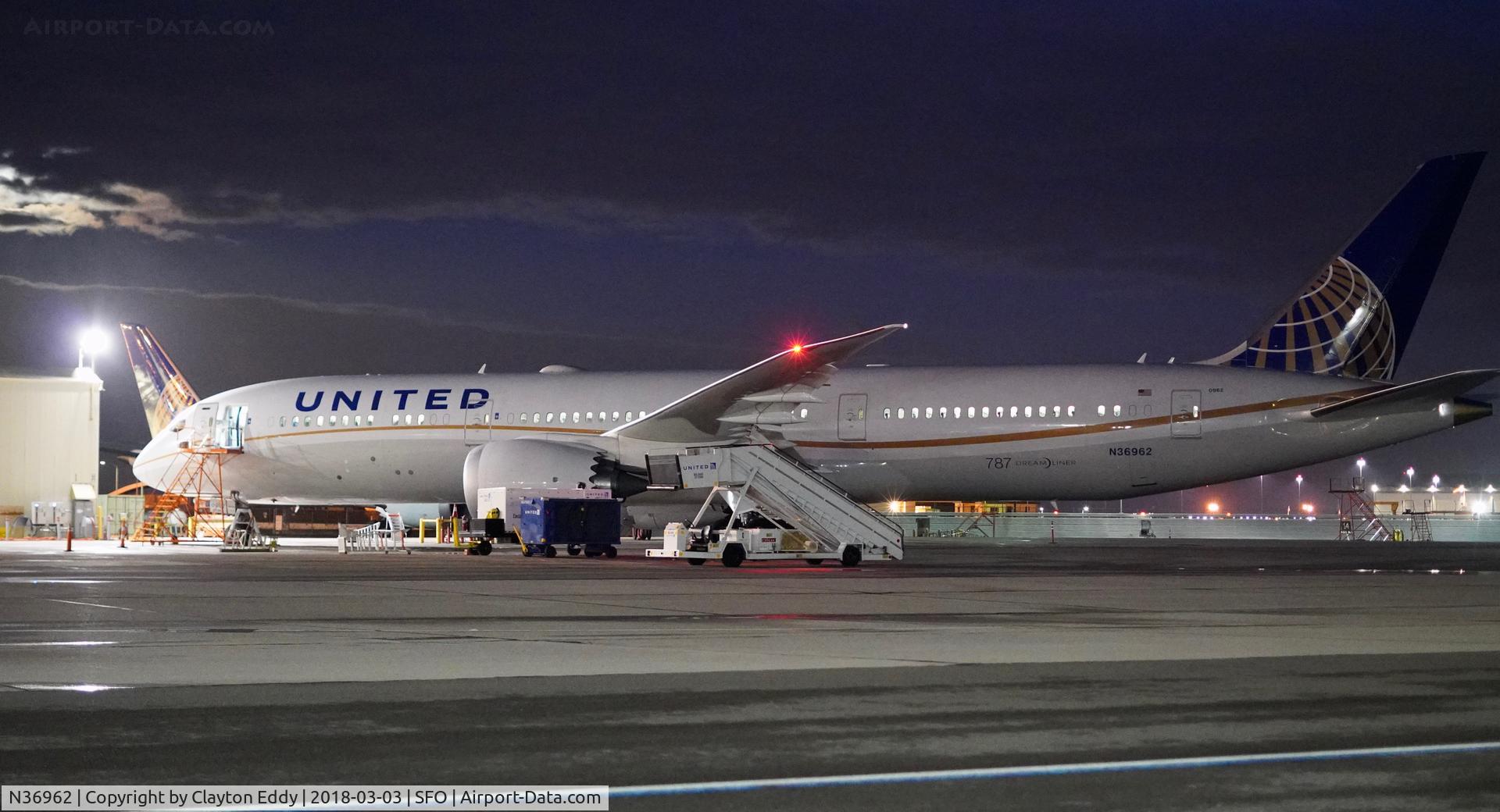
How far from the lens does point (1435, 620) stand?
14453 millimetres

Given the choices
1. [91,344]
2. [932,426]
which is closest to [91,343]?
[91,344]

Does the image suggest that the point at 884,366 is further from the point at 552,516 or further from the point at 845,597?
the point at 845,597

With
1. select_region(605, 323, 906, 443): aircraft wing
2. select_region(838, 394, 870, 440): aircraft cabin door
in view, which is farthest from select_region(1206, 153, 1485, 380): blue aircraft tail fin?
select_region(605, 323, 906, 443): aircraft wing

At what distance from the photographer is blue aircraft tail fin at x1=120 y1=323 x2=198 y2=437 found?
46.8 m

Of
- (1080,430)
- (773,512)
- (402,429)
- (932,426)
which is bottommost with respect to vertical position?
(773,512)

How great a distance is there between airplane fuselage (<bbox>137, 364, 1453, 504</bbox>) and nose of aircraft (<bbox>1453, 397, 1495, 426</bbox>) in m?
0.24

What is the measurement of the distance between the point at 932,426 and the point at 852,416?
6.11 ft

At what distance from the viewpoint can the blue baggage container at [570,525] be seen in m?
32.4

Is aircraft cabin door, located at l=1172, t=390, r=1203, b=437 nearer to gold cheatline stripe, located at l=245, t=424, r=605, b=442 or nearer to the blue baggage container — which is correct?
the blue baggage container

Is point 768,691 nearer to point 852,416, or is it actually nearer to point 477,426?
point 852,416

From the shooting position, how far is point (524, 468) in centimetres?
3484

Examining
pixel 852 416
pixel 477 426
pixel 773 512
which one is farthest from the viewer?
pixel 477 426

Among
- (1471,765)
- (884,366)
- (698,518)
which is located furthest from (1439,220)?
(1471,765)

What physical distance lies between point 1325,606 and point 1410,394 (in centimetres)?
1582
